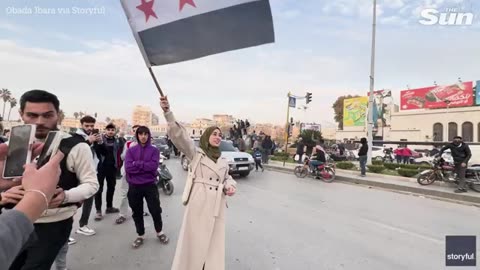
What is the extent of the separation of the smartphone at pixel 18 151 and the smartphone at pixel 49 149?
44 mm

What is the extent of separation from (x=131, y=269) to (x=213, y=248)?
3.97ft

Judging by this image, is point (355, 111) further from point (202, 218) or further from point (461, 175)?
point (202, 218)

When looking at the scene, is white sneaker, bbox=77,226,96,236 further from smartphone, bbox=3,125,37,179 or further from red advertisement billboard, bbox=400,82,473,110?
red advertisement billboard, bbox=400,82,473,110

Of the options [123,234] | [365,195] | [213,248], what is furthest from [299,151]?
[213,248]

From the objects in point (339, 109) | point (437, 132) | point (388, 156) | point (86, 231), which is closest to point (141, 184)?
point (86, 231)

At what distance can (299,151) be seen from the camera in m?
18.5

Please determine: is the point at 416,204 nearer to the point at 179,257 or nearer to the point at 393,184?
the point at 393,184

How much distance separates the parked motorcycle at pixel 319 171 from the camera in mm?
12477

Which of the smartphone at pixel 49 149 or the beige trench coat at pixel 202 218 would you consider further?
the beige trench coat at pixel 202 218

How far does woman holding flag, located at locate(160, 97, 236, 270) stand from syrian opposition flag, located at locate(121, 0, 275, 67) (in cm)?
55

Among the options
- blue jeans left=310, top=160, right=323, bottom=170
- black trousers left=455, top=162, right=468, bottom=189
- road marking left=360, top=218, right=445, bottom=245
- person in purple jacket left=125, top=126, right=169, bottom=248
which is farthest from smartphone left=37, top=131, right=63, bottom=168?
blue jeans left=310, top=160, right=323, bottom=170

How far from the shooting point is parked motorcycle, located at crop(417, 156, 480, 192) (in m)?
9.95

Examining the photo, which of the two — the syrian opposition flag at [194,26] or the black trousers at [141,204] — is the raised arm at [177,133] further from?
the black trousers at [141,204]

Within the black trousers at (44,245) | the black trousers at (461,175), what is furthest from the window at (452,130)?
the black trousers at (44,245)
